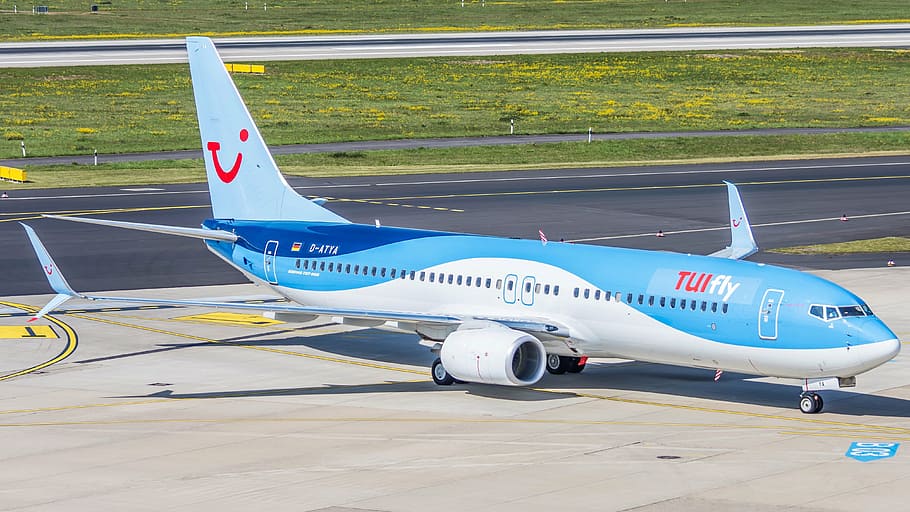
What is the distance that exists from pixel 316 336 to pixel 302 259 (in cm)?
508

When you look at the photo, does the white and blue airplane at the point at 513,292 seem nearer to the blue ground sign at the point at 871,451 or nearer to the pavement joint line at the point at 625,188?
the blue ground sign at the point at 871,451

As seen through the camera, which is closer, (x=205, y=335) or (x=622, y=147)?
(x=205, y=335)

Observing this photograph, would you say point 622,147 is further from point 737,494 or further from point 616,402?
point 737,494

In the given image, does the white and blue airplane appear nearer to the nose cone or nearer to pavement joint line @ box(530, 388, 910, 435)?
the nose cone

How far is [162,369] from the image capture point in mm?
45562

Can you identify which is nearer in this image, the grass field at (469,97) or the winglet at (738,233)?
the winglet at (738,233)

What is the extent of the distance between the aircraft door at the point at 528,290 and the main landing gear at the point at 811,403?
26.5ft

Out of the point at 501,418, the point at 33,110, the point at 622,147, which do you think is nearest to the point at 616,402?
the point at 501,418

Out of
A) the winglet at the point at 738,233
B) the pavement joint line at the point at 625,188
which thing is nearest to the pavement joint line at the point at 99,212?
the pavement joint line at the point at 625,188

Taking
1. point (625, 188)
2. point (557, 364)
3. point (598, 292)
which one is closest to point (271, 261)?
point (557, 364)

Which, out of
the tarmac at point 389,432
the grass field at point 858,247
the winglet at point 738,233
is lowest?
the tarmac at point 389,432

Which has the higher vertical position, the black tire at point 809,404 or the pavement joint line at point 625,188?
the pavement joint line at point 625,188

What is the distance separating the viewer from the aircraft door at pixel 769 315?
38.1m

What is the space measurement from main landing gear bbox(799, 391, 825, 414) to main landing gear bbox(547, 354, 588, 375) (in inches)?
289
